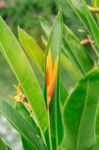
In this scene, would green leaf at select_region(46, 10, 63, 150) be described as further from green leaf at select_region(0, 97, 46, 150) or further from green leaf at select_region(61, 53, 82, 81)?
green leaf at select_region(61, 53, 82, 81)

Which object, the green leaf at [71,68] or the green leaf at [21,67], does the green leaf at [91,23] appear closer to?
the green leaf at [21,67]

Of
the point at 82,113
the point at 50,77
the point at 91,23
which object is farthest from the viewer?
the point at 91,23

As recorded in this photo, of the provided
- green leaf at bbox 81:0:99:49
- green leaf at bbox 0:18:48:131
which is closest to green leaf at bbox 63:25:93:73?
green leaf at bbox 81:0:99:49

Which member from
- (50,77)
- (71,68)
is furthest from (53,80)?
(71,68)

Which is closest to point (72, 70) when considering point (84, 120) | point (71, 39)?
point (71, 39)

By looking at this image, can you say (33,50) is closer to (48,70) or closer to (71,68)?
(71,68)

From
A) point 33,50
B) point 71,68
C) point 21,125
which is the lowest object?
point 71,68

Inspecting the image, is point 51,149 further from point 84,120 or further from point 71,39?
point 71,39
